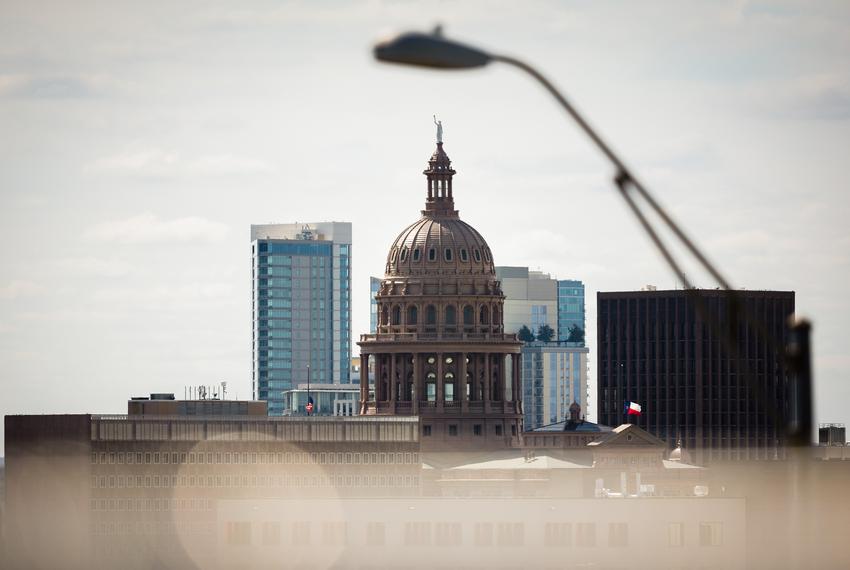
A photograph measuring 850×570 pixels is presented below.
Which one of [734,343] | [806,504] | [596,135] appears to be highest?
[596,135]

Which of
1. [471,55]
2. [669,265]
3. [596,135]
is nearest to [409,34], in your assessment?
[471,55]

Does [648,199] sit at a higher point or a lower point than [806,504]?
higher

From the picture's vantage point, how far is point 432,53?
34.0 metres

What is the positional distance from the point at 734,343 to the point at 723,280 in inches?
49.7

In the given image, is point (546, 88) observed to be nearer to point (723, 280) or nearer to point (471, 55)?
point (471, 55)

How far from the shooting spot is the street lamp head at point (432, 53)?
110ft

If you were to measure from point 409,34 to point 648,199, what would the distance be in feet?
13.3

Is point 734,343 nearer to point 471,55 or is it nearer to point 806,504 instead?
point 806,504

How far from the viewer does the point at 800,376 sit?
3241 centimetres

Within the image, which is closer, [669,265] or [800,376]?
[800,376]

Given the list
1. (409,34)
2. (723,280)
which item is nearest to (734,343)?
(723,280)

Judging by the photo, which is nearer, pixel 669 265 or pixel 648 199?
pixel 648 199

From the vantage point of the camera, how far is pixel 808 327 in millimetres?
32375

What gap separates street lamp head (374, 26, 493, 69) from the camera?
33.6 meters
